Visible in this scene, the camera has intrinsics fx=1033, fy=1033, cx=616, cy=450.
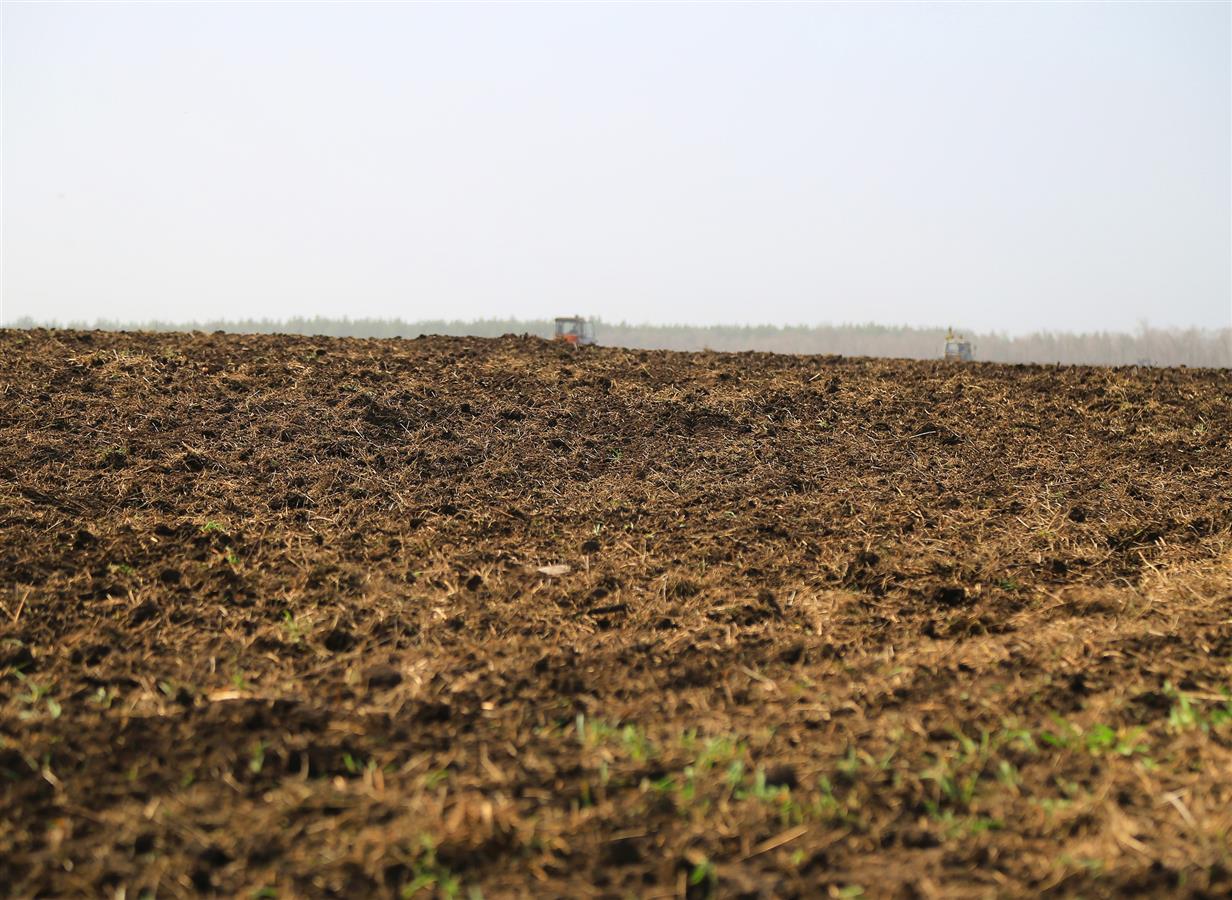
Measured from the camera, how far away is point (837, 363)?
1221cm

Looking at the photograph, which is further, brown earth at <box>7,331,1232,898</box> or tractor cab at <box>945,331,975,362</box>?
tractor cab at <box>945,331,975,362</box>

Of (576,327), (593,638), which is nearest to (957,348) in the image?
(576,327)

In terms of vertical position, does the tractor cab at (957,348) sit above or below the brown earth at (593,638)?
above

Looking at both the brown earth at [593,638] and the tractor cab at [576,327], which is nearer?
the brown earth at [593,638]

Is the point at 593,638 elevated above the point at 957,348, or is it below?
below

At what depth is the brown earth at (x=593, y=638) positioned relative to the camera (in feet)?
11.0

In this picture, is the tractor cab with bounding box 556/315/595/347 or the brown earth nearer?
the brown earth

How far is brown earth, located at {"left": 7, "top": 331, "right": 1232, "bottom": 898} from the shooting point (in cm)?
336

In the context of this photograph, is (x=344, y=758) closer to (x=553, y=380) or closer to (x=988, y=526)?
(x=988, y=526)

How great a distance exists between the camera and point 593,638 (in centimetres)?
525

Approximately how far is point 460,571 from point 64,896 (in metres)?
3.20

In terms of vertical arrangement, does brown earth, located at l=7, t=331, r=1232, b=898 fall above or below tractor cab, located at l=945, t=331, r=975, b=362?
below

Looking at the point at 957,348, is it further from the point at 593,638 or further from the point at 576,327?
the point at 593,638

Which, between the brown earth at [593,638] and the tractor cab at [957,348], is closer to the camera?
the brown earth at [593,638]
